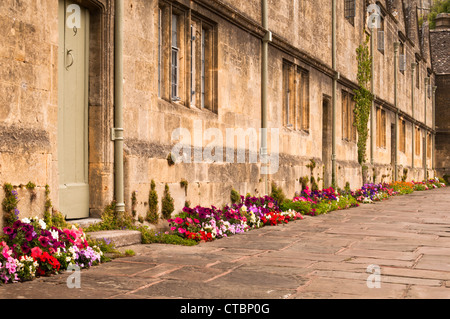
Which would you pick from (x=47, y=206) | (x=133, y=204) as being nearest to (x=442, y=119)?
(x=133, y=204)

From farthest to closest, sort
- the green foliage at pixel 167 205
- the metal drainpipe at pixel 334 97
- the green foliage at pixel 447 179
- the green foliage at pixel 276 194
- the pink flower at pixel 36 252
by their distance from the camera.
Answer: the green foliage at pixel 447 179, the metal drainpipe at pixel 334 97, the green foliage at pixel 276 194, the green foliage at pixel 167 205, the pink flower at pixel 36 252

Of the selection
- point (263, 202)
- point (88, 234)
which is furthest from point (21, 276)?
point (263, 202)

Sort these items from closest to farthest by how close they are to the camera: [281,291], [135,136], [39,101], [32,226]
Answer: [281,291] < [32,226] < [39,101] < [135,136]

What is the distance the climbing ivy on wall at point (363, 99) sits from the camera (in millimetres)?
18797

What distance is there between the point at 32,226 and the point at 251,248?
2.65 metres

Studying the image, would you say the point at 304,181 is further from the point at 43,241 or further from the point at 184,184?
the point at 43,241

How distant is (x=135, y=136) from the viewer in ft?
25.1

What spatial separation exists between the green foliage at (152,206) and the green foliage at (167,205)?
232 millimetres

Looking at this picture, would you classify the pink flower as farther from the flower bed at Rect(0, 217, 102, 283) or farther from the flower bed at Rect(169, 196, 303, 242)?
the flower bed at Rect(169, 196, 303, 242)

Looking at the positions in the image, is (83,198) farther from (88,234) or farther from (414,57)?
(414,57)

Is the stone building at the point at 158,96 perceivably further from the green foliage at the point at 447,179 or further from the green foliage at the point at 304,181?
the green foliage at the point at 447,179

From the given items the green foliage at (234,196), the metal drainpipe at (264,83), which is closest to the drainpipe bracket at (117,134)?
the green foliage at (234,196)

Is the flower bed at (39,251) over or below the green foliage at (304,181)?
below

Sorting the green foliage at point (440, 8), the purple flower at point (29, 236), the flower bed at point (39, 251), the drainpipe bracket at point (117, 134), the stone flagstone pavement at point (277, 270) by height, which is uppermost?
the green foliage at point (440, 8)
